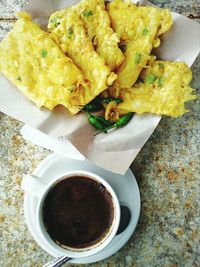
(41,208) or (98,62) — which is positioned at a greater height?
(98,62)

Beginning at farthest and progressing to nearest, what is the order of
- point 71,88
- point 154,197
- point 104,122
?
point 154,197, point 104,122, point 71,88

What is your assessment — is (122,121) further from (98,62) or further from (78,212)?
(78,212)

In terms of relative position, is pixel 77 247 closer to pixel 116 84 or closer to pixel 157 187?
pixel 157 187

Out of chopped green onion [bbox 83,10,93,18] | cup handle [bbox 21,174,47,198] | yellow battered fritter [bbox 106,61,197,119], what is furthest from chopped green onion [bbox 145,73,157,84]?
cup handle [bbox 21,174,47,198]

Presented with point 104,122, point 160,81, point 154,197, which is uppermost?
point 160,81

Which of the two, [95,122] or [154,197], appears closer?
[95,122]

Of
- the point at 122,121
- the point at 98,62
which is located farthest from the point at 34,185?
the point at 98,62
